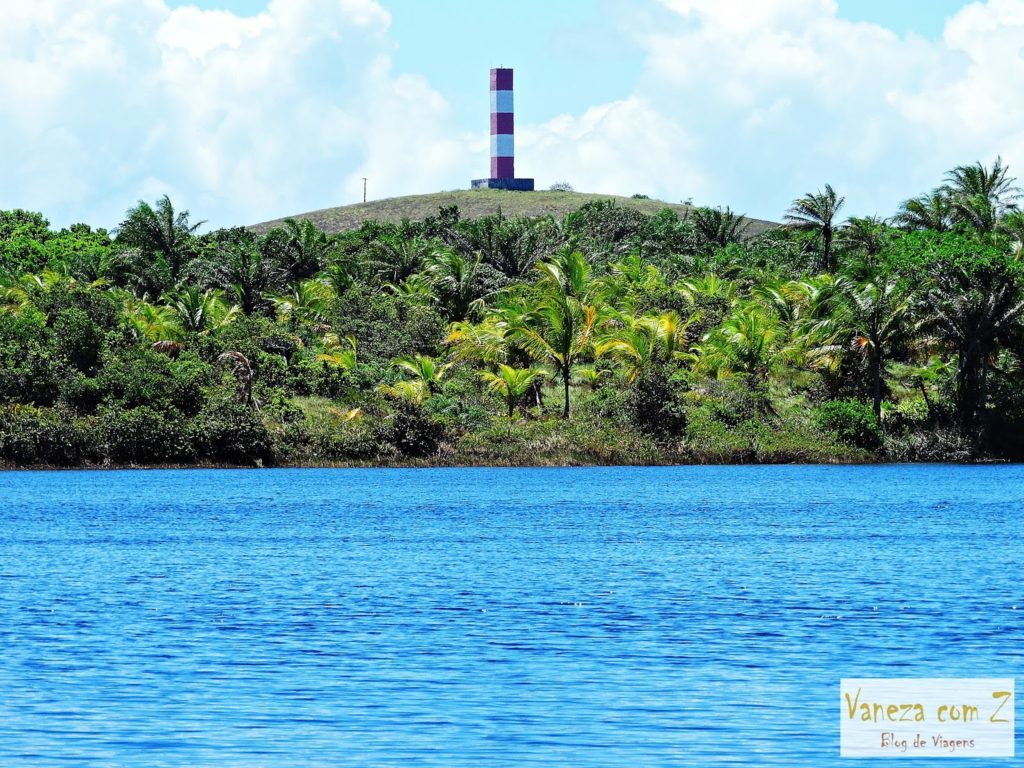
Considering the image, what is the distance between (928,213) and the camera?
8281cm

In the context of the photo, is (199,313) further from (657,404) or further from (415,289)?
(657,404)

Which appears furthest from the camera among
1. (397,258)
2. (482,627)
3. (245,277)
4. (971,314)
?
(397,258)

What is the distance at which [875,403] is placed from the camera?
220 ft

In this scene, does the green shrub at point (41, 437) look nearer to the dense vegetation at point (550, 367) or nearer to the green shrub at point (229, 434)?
the dense vegetation at point (550, 367)

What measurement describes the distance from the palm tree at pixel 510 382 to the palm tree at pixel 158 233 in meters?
30.2

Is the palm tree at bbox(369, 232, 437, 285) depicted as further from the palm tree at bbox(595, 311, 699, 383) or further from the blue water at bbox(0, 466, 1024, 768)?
the blue water at bbox(0, 466, 1024, 768)

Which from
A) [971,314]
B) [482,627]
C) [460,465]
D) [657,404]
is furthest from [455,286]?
[482,627]

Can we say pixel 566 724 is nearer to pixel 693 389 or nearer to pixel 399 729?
pixel 399 729

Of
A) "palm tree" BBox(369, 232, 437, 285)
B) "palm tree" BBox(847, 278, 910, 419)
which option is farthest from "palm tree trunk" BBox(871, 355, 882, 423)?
"palm tree" BBox(369, 232, 437, 285)

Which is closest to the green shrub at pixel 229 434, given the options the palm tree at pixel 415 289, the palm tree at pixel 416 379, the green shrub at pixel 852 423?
the palm tree at pixel 416 379

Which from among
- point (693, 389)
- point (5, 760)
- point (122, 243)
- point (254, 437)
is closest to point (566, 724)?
point (5, 760)

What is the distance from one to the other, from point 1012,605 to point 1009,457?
45934 millimetres

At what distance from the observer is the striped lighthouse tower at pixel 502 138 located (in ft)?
539

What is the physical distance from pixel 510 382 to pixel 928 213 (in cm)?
2993
